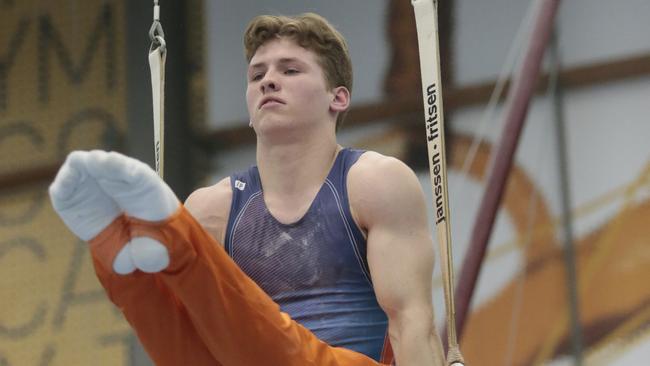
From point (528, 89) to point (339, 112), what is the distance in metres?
1.21

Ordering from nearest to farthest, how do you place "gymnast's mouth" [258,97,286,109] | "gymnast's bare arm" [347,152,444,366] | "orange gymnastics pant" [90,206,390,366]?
"orange gymnastics pant" [90,206,390,366], "gymnast's bare arm" [347,152,444,366], "gymnast's mouth" [258,97,286,109]

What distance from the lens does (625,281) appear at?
4789 mm

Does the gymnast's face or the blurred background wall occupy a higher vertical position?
the gymnast's face

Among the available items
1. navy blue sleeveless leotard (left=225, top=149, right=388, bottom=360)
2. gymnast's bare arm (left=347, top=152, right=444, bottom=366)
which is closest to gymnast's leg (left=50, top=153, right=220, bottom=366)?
navy blue sleeveless leotard (left=225, top=149, right=388, bottom=360)

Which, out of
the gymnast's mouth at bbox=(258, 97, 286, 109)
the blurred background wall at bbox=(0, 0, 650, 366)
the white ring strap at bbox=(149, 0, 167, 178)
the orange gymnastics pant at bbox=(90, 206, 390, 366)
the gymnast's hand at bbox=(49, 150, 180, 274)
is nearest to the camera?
the gymnast's hand at bbox=(49, 150, 180, 274)

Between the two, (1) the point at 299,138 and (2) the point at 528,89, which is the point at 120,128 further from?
(1) the point at 299,138

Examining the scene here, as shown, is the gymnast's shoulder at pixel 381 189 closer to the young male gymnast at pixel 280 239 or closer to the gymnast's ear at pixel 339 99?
the young male gymnast at pixel 280 239

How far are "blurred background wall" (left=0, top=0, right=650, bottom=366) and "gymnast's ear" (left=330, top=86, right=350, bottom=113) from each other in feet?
7.27

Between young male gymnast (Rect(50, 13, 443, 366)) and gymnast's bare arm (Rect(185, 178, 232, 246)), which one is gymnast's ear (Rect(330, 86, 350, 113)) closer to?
young male gymnast (Rect(50, 13, 443, 366))

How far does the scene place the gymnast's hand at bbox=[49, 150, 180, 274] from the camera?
2121 mm

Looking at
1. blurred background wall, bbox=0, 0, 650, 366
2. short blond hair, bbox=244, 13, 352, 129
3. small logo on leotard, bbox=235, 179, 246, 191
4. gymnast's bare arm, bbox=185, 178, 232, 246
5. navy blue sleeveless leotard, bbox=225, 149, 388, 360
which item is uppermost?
short blond hair, bbox=244, 13, 352, 129

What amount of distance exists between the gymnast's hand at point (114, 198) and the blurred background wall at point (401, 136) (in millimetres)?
2807

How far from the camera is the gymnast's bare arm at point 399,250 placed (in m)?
2.52

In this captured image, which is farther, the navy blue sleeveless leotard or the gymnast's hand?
the navy blue sleeveless leotard
